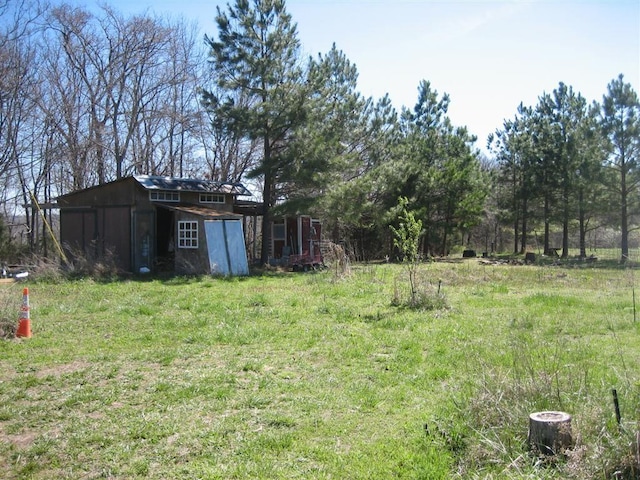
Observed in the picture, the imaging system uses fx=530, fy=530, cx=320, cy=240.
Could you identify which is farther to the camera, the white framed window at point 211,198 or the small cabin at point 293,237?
the small cabin at point 293,237

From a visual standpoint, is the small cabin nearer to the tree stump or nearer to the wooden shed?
the wooden shed

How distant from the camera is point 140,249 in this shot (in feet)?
63.7

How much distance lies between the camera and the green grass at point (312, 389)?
3805 millimetres

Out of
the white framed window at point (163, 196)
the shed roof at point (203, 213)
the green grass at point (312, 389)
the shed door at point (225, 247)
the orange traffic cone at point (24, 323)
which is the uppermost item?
the white framed window at point (163, 196)

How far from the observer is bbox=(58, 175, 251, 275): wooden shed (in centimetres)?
1819

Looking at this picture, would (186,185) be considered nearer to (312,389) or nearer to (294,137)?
(294,137)

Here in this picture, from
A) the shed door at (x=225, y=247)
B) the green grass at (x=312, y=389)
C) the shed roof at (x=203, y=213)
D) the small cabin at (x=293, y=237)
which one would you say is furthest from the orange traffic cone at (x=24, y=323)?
the small cabin at (x=293, y=237)

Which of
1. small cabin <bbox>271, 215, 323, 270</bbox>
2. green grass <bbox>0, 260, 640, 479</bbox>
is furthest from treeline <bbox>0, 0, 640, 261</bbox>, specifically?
green grass <bbox>0, 260, 640, 479</bbox>

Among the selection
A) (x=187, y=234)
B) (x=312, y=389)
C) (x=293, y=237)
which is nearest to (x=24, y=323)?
(x=312, y=389)

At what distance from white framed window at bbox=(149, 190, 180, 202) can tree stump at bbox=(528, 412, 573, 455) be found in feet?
58.0

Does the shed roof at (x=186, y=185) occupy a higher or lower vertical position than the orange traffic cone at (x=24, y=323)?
higher

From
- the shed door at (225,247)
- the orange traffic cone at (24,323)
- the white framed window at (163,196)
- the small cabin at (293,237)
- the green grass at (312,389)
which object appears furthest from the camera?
the small cabin at (293,237)

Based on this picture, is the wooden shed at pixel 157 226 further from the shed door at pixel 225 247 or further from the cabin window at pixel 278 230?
the cabin window at pixel 278 230

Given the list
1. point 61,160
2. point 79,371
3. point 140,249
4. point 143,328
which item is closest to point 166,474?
point 79,371
